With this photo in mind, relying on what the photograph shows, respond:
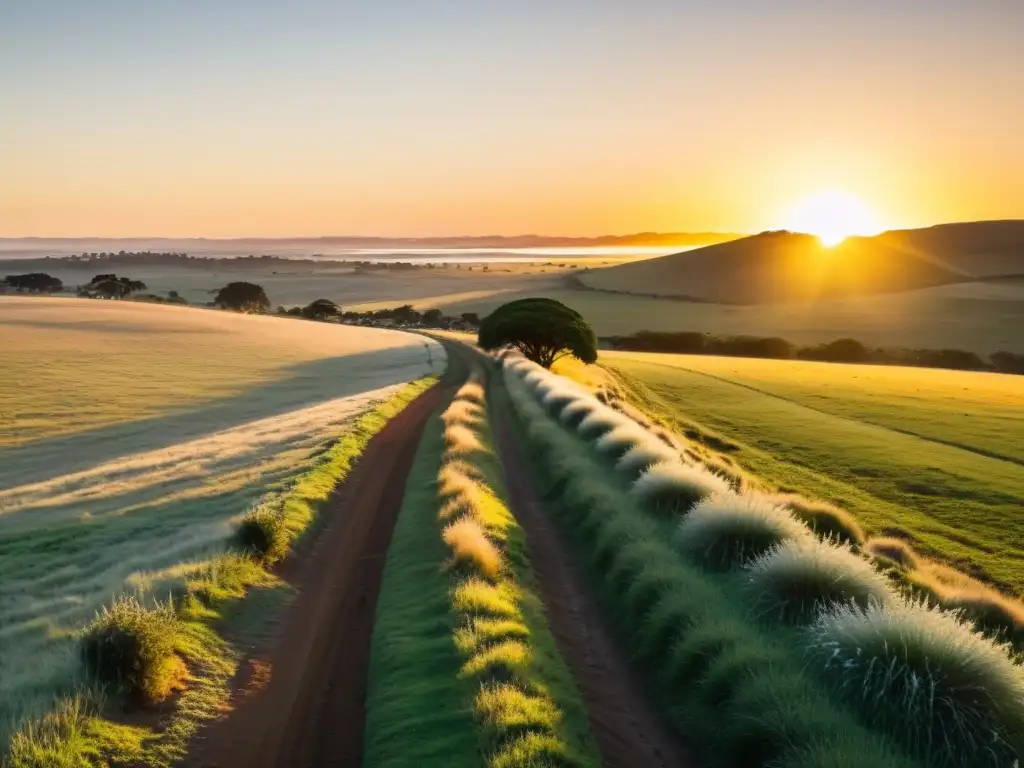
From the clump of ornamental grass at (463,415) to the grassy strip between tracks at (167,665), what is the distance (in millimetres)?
15384

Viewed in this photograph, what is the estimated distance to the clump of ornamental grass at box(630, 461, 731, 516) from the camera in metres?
18.1

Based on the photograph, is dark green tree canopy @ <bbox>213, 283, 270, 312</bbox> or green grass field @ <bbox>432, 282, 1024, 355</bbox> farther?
dark green tree canopy @ <bbox>213, 283, 270, 312</bbox>

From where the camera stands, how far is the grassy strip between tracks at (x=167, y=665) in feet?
29.5

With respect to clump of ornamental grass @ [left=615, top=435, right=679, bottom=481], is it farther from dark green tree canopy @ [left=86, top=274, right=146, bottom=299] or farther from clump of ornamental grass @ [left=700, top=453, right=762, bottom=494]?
dark green tree canopy @ [left=86, top=274, right=146, bottom=299]

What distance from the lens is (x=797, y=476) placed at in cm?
3195

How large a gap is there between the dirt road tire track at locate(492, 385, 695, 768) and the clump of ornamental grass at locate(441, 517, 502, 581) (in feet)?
3.90

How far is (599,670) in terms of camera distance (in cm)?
1178

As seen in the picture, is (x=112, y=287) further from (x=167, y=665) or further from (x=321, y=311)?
(x=167, y=665)

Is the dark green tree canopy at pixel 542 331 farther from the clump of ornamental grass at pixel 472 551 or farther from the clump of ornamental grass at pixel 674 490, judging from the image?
the clump of ornamental grass at pixel 472 551

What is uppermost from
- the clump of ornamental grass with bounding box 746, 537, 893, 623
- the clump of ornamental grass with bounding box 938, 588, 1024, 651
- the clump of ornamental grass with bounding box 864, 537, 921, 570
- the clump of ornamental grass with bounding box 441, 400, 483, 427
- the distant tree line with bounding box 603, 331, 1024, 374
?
the clump of ornamental grass with bounding box 746, 537, 893, 623

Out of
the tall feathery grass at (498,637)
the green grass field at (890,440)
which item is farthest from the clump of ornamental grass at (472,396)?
the tall feathery grass at (498,637)

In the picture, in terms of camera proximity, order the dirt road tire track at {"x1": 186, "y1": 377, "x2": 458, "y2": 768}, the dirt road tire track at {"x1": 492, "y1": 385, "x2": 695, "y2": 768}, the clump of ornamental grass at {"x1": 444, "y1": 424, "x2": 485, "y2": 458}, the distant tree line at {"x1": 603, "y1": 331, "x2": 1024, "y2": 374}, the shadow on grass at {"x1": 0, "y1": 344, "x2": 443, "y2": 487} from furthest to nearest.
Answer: the distant tree line at {"x1": 603, "y1": 331, "x2": 1024, "y2": 374}, the shadow on grass at {"x1": 0, "y1": 344, "x2": 443, "y2": 487}, the clump of ornamental grass at {"x1": 444, "y1": 424, "x2": 485, "y2": 458}, the dirt road tire track at {"x1": 492, "y1": 385, "x2": 695, "y2": 768}, the dirt road tire track at {"x1": 186, "y1": 377, "x2": 458, "y2": 768}

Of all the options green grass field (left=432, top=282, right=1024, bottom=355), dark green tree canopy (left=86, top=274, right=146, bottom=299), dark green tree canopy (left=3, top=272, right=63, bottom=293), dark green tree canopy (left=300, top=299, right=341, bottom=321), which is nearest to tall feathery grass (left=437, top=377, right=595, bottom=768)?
green grass field (left=432, top=282, right=1024, bottom=355)

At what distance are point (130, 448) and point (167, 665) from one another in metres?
25.3
